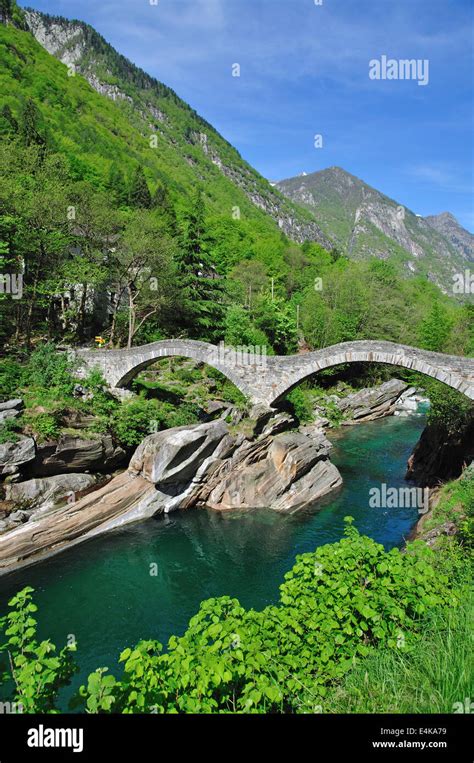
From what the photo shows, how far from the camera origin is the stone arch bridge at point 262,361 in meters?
18.4

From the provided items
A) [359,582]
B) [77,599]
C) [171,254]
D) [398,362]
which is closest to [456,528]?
[359,582]

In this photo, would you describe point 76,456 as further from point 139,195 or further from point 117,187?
point 117,187

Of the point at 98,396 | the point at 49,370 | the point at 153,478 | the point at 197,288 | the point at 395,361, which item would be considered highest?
the point at 197,288

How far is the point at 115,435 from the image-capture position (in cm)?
1891

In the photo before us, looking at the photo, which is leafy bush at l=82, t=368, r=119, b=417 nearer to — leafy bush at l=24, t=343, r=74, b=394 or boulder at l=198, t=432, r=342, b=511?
leafy bush at l=24, t=343, r=74, b=394

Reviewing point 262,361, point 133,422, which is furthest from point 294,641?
point 262,361

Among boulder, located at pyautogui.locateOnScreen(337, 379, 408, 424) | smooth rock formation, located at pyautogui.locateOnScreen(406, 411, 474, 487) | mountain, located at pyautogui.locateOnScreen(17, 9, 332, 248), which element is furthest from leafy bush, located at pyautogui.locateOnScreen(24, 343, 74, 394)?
mountain, located at pyautogui.locateOnScreen(17, 9, 332, 248)

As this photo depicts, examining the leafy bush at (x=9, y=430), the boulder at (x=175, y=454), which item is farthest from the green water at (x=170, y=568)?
the leafy bush at (x=9, y=430)

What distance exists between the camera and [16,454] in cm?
1502

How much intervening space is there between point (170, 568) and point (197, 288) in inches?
835

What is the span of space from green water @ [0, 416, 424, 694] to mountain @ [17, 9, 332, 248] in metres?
81.0
